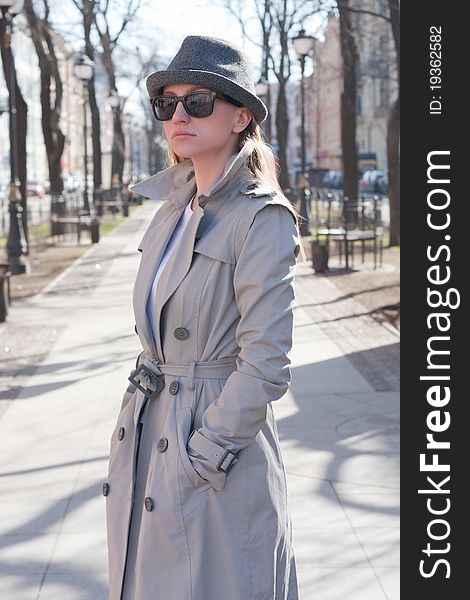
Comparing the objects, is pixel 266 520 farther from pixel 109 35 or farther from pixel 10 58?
pixel 109 35

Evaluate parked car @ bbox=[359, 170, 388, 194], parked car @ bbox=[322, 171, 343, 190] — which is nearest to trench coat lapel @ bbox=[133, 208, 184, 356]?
parked car @ bbox=[359, 170, 388, 194]

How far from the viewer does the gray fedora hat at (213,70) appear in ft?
9.91

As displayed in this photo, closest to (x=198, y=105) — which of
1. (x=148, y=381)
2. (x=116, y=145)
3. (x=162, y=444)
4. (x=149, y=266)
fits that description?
(x=149, y=266)

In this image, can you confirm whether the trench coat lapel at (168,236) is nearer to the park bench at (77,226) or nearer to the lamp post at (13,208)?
the lamp post at (13,208)

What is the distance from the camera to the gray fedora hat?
3021 millimetres

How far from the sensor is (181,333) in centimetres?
299

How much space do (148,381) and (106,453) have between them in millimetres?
4149

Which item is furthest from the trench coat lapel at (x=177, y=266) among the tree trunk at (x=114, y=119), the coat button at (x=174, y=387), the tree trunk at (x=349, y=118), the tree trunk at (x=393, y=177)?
the tree trunk at (x=114, y=119)

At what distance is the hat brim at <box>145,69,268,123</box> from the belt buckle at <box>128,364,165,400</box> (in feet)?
2.45

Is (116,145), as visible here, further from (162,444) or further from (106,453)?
(162,444)

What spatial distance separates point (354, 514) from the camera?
5852mm

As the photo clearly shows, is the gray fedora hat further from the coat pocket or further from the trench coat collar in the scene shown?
the coat pocket

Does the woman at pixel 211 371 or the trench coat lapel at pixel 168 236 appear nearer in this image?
the woman at pixel 211 371

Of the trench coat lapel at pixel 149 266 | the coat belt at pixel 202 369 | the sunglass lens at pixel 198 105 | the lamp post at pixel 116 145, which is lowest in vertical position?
the coat belt at pixel 202 369
